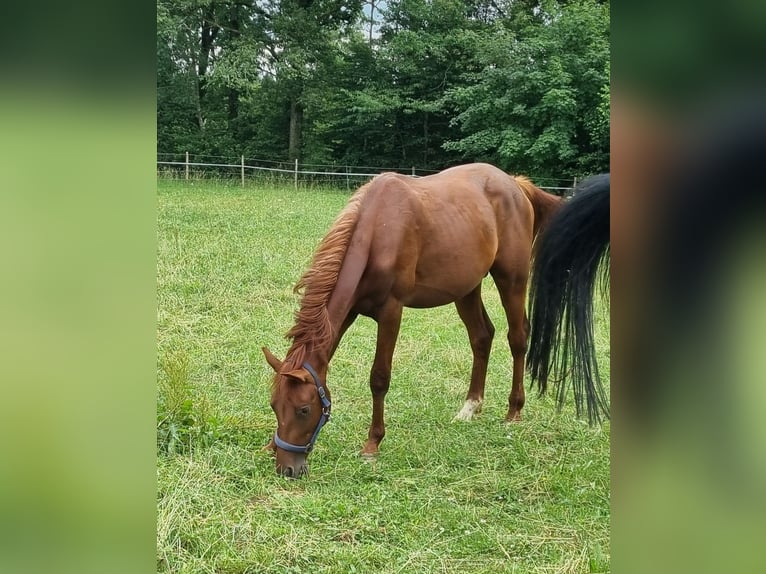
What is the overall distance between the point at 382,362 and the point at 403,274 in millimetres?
449

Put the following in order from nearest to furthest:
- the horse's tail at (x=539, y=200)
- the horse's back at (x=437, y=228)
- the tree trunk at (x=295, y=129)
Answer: the tree trunk at (x=295, y=129) < the horse's tail at (x=539, y=200) < the horse's back at (x=437, y=228)

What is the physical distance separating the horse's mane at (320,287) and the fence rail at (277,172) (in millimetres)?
109

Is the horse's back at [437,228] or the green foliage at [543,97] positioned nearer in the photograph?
the green foliage at [543,97]

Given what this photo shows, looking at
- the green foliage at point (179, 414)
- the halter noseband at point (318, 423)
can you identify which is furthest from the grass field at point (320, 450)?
the halter noseband at point (318, 423)

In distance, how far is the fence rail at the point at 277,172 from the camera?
2123 mm

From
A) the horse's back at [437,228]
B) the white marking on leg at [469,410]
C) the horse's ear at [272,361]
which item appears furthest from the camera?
the white marking on leg at [469,410]

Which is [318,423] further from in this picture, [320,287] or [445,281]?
[445,281]

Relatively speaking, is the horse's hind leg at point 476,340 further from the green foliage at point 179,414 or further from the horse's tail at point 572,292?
the green foliage at point 179,414

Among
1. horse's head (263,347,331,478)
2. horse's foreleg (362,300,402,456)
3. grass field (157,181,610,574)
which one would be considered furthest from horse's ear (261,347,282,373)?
horse's foreleg (362,300,402,456)

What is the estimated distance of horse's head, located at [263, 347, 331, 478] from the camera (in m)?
2.44

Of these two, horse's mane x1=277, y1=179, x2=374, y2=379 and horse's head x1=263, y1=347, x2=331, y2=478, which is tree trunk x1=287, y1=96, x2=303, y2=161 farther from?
horse's head x1=263, y1=347, x2=331, y2=478

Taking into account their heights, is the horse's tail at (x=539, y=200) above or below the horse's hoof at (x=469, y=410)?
above

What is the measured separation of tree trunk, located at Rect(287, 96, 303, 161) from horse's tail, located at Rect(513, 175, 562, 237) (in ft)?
3.14
